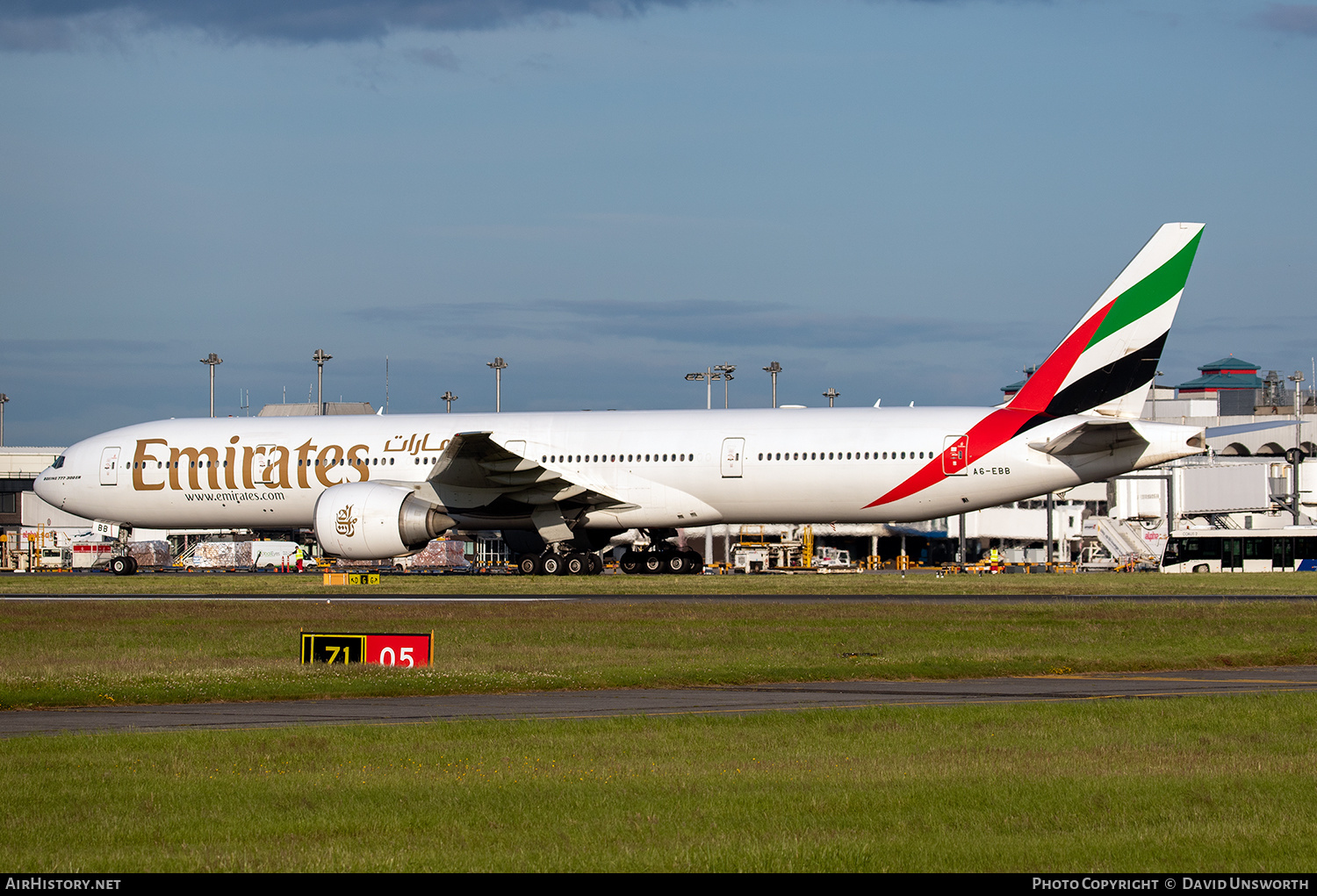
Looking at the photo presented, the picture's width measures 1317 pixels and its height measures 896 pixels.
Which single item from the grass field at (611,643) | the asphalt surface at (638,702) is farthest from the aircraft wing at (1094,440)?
the asphalt surface at (638,702)

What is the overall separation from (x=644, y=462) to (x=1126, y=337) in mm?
13513

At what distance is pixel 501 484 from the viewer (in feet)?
136

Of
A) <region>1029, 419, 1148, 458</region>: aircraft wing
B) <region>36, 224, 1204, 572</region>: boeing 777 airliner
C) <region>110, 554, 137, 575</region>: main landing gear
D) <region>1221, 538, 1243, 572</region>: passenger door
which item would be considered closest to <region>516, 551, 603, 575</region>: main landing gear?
<region>36, 224, 1204, 572</region>: boeing 777 airliner

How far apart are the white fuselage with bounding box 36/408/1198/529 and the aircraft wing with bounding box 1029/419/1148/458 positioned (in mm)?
204

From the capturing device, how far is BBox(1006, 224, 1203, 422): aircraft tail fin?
125ft

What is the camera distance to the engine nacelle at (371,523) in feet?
130

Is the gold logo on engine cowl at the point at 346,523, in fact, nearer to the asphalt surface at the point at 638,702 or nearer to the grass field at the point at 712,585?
the grass field at the point at 712,585

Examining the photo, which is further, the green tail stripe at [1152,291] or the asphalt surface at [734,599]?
the green tail stripe at [1152,291]

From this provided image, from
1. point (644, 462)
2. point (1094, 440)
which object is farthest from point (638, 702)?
point (644, 462)

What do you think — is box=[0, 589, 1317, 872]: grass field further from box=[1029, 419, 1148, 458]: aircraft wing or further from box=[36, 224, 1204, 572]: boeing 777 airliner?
box=[36, 224, 1204, 572]: boeing 777 airliner

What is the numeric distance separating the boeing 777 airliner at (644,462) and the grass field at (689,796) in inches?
986

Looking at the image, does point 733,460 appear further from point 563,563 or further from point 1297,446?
point 1297,446

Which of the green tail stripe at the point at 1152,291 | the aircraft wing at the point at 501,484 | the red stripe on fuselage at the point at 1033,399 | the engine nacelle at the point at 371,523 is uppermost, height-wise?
the green tail stripe at the point at 1152,291
